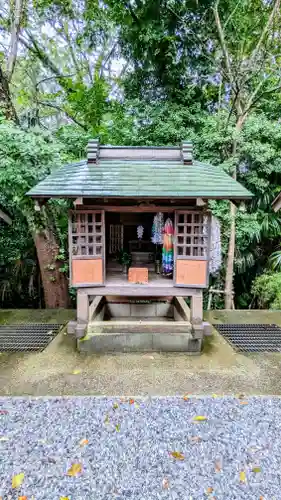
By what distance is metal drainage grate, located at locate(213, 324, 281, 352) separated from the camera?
13.1ft

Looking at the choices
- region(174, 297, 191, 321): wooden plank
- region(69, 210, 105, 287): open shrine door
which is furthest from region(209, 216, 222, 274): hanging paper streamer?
region(69, 210, 105, 287): open shrine door

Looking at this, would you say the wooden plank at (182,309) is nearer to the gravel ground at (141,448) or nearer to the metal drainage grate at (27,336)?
the gravel ground at (141,448)

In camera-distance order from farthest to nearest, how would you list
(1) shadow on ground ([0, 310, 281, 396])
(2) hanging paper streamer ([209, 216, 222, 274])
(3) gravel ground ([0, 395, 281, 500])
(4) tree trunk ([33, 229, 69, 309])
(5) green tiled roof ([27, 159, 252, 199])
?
(4) tree trunk ([33, 229, 69, 309]) < (2) hanging paper streamer ([209, 216, 222, 274]) < (5) green tiled roof ([27, 159, 252, 199]) < (1) shadow on ground ([0, 310, 281, 396]) < (3) gravel ground ([0, 395, 281, 500])

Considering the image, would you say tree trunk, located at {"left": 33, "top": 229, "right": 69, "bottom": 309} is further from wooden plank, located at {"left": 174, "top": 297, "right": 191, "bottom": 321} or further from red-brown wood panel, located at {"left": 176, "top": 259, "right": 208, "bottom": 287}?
red-brown wood panel, located at {"left": 176, "top": 259, "right": 208, "bottom": 287}

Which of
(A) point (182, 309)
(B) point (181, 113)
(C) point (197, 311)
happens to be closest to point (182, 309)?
(A) point (182, 309)

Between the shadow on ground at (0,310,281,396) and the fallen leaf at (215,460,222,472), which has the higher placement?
the shadow on ground at (0,310,281,396)

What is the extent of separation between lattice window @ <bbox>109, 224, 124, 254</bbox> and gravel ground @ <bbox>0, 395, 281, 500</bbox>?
318cm

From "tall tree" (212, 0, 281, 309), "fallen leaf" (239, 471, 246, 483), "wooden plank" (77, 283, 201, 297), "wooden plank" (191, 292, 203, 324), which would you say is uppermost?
"tall tree" (212, 0, 281, 309)

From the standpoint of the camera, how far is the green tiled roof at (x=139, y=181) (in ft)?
11.0

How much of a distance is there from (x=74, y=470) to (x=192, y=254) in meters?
2.72

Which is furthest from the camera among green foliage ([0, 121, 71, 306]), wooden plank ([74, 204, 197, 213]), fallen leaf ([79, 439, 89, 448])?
green foliage ([0, 121, 71, 306])

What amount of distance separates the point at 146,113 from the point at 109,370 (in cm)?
582

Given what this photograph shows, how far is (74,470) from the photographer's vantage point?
78.5 inches

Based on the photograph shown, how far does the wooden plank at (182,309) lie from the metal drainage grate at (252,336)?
2.40ft
